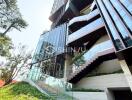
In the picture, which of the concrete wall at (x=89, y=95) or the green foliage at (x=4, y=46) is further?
the green foliage at (x=4, y=46)

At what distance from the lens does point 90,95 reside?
17078 millimetres

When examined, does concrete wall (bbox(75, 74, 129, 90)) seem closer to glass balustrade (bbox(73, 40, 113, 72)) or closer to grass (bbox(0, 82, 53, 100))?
glass balustrade (bbox(73, 40, 113, 72))

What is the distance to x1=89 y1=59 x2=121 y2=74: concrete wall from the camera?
20.0 m

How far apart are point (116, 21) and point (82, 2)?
22.8 m

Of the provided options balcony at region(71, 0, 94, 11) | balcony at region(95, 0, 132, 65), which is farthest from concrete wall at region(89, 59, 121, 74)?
balcony at region(71, 0, 94, 11)

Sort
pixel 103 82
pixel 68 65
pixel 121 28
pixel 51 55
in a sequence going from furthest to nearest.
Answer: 1. pixel 51 55
2. pixel 68 65
3. pixel 103 82
4. pixel 121 28

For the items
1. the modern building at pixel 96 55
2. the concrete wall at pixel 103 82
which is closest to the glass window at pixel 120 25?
the modern building at pixel 96 55

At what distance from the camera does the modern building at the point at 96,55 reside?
48.6 feet

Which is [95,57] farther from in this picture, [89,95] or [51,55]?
[51,55]

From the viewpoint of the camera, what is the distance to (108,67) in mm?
20672

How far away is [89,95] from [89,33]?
30.9 feet

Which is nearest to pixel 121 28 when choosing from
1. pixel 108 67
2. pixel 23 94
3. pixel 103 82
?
pixel 103 82

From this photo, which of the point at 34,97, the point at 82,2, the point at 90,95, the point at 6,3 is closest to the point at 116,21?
the point at 90,95

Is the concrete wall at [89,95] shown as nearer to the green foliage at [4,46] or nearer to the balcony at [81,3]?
the green foliage at [4,46]
